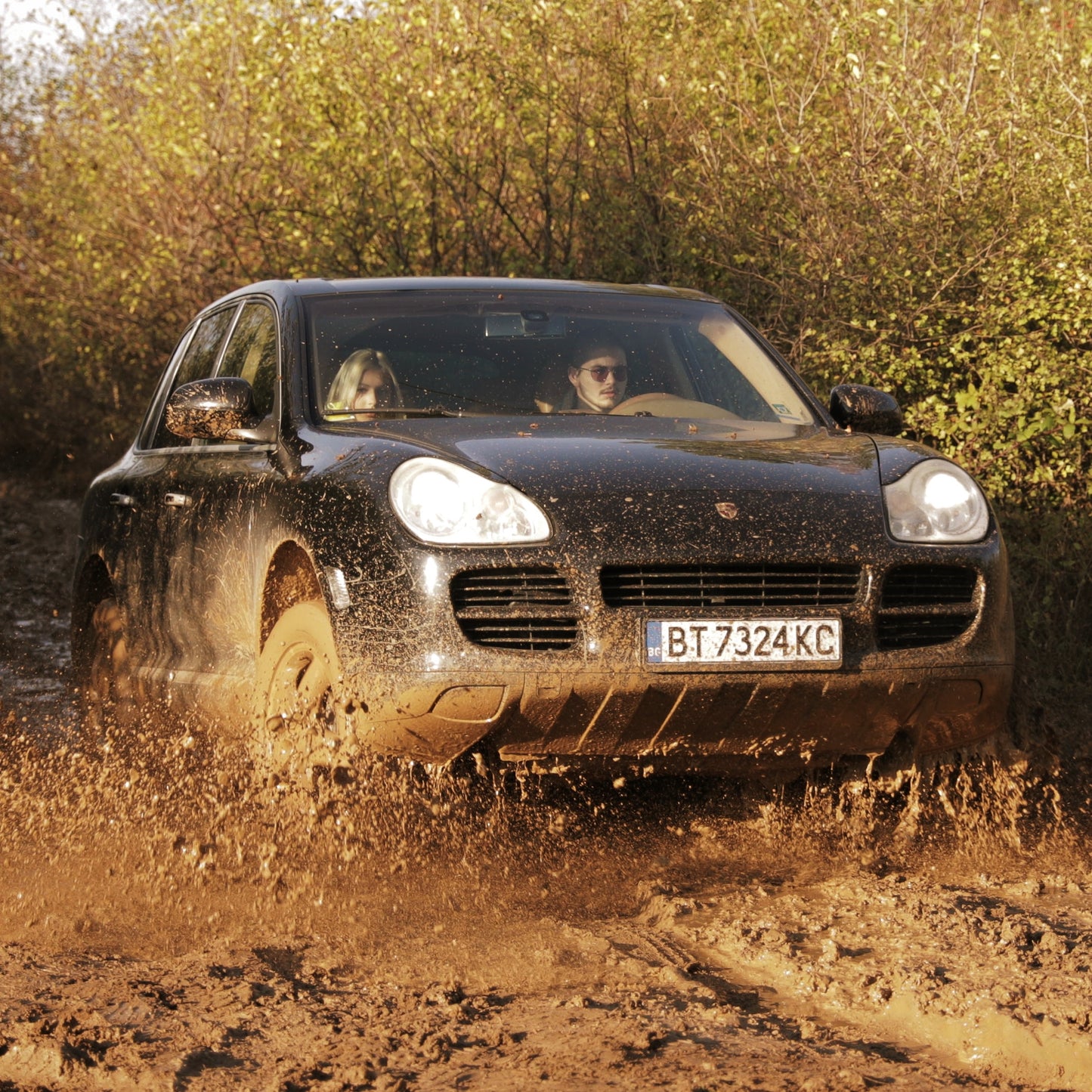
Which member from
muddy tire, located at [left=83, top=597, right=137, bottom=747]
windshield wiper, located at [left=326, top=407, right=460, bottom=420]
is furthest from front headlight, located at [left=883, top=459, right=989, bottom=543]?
muddy tire, located at [left=83, top=597, right=137, bottom=747]

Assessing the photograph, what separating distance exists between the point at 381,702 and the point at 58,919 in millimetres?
985

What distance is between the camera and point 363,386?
16.2ft

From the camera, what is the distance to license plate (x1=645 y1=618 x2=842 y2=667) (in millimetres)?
3836

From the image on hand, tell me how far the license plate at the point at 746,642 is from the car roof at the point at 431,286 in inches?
81.6

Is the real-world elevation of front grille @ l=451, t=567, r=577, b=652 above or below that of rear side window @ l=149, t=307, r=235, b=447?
below

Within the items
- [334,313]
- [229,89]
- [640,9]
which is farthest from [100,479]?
[229,89]

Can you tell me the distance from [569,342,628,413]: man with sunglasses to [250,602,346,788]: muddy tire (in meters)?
1.29

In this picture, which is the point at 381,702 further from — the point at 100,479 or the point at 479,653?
the point at 100,479

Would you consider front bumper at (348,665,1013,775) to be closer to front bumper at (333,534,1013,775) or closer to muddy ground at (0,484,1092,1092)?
front bumper at (333,534,1013,775)

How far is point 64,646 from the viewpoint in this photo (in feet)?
30.1

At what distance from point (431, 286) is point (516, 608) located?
80.0 inches

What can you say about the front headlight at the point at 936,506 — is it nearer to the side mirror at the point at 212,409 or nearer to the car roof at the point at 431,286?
the car roof at the point at 431,286

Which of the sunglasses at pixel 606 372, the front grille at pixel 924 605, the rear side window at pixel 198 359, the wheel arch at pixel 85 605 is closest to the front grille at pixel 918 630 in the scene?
the front grille at pixel 924 605

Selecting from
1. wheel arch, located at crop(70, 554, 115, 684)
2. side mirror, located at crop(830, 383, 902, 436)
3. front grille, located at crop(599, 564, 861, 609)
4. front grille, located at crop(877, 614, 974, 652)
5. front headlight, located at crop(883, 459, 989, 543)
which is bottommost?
wheel arch, located at crop(70, 554, 115, 684)
